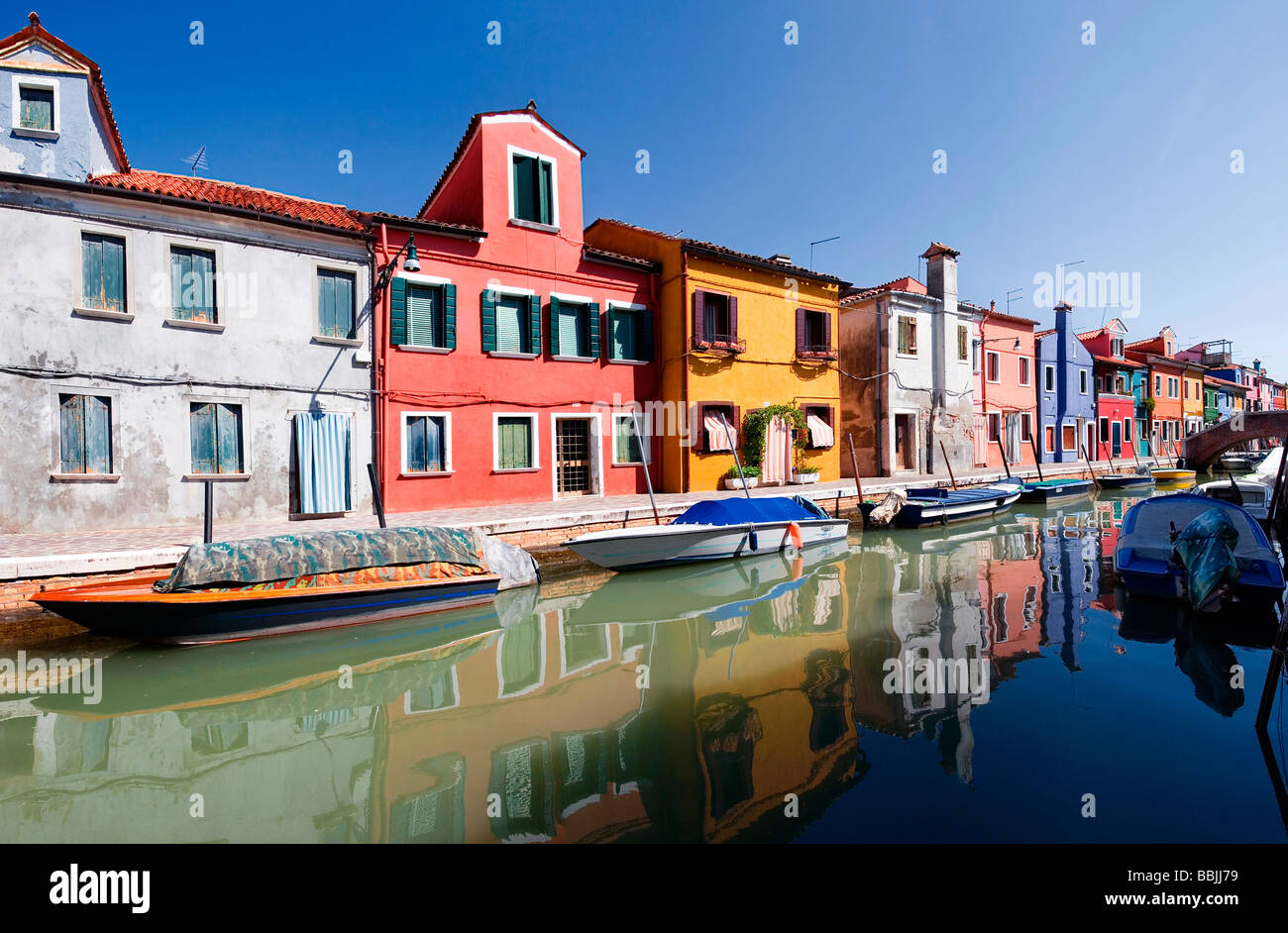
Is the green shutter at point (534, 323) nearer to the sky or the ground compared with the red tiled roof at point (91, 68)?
nearer to the ground

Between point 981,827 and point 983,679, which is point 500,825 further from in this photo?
point 983,679

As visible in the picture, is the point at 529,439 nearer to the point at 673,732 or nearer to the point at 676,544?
the point at 676,544

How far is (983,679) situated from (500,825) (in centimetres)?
497

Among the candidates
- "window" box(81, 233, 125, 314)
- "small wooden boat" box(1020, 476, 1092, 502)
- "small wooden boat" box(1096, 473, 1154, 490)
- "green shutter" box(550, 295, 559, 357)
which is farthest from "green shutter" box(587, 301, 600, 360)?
"small wooden boat" box(1096, 473, 1154, 490)

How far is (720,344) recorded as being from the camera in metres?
18.1

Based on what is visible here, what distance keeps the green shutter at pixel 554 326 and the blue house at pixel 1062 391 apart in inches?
1092

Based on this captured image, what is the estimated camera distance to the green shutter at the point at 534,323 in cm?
1580

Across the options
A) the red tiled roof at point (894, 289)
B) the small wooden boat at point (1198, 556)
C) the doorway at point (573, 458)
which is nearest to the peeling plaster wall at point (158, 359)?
the doorway at point (573, 458)

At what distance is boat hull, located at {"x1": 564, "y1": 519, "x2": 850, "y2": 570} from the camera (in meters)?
11.1

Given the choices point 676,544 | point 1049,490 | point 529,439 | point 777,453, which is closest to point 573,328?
point 529,439

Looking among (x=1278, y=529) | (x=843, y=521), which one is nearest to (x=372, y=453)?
(x=843, y=521)

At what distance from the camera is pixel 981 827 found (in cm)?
377

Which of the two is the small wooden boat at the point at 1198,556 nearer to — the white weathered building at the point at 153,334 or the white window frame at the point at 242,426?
the white weathered building at the point at 153,334

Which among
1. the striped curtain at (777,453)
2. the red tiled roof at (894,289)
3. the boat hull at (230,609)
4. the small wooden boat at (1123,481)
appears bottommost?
the boat hull at (230,609)
